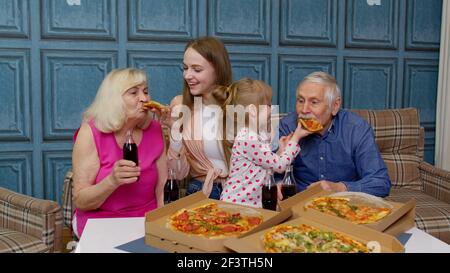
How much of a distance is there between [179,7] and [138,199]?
6.24 ft

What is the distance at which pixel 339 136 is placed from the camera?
8.02ft

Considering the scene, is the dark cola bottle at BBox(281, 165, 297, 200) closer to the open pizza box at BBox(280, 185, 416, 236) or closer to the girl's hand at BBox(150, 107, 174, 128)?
the open pizza box at BBox(280, 185, 416, 236)

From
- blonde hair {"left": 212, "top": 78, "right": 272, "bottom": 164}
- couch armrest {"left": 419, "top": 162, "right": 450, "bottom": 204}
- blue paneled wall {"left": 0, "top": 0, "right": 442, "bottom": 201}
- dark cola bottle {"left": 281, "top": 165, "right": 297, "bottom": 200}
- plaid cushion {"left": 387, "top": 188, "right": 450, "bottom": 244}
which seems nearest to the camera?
dark cola bottle {"left": 281, "top": 165, "right": 297, "bottom": 200}

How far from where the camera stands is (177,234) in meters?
1.30

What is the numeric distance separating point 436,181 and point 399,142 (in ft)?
1.07

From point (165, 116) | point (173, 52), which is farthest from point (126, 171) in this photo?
point (173, 52)

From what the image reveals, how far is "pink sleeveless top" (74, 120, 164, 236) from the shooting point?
209 cm

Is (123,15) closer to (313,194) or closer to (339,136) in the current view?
(339,136)

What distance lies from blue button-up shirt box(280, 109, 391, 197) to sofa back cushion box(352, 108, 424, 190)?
74cm

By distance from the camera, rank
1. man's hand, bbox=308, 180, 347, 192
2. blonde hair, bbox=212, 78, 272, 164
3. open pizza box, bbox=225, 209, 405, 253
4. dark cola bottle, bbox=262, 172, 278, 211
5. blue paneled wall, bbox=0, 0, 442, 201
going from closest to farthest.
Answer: open pizza box, bbox=225, 209, 405, 253 < dark cola bottle, bbox=262, 172, 278, 211 < man's hand, bbox=308, 180, 347, 192 < blonde hair, bbox=212, 78, 272, 164 < blue paneled wall, bbox=0, 0, 442, 201

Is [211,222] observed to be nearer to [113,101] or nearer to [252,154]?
[252,154]

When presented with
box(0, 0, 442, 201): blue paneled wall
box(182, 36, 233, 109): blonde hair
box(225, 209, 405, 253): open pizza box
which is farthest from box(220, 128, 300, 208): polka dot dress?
box(0, 0, 442, 201): blue paneled wall
